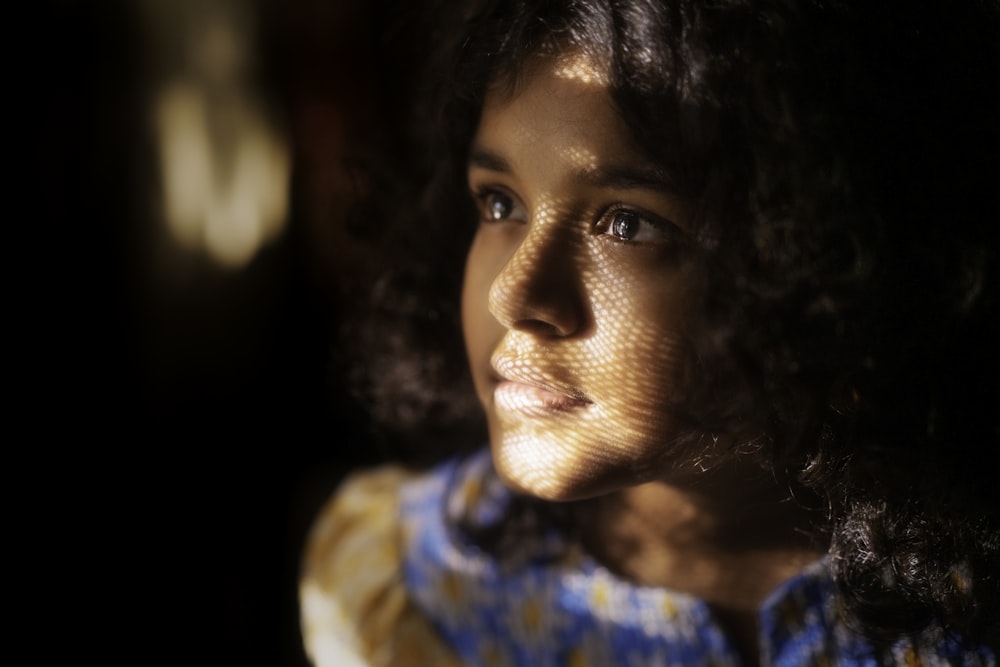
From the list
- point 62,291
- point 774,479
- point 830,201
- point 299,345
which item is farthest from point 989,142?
point 62,291

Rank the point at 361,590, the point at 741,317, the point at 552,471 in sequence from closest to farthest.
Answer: the point at 741,317 < the point at 552,471 < the point at 361,590

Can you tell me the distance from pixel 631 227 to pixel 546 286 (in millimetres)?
79

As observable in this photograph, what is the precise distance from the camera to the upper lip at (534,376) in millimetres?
678

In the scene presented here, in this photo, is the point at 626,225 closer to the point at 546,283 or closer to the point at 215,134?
the point at 546,283

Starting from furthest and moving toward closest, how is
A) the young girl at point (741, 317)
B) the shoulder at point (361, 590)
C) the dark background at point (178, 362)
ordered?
1. the dark background at point (178, 362)
2. the shoulder at point (361, 590)
3. the young girl at point (741, 317)

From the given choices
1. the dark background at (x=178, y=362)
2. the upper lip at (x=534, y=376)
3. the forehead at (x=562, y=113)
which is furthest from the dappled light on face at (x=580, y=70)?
the dark background at (x=178, y=362)

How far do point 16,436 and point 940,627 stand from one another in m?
0.92

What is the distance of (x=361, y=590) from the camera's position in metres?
0.91

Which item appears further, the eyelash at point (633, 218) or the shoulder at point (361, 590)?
the shoulder at point (361, 590)

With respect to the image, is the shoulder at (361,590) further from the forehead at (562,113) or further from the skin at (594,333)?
the forehead at (562,113)

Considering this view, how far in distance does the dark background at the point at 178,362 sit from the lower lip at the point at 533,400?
1.31ft

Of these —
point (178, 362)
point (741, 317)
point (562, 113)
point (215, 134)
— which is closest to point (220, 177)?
point (215, 134)

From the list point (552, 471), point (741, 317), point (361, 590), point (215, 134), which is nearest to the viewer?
point (741, 317)

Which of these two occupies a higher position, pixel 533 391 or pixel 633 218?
pixel 633 218
